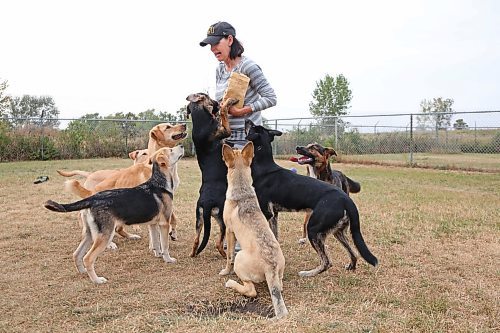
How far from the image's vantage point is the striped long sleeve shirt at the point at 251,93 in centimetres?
520

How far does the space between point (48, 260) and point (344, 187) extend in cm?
409

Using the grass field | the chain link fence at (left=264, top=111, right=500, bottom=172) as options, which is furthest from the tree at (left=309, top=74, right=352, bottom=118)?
the grass field

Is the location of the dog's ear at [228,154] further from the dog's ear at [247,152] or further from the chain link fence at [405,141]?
the chain link fence at [405,141]

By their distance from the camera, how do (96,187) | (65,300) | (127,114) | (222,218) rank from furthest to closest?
(127,114) < (96,187) < (222,218) < (65,300)

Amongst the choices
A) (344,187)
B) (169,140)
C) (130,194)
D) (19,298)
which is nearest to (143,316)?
(19,298)

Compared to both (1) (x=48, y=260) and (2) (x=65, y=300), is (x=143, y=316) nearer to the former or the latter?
(2) (x=65, y=300)

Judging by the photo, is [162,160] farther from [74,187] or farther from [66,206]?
[66,206]

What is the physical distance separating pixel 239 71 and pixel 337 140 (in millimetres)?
17126

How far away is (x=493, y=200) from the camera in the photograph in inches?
375

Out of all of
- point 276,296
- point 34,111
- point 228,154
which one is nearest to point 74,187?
point 228,154

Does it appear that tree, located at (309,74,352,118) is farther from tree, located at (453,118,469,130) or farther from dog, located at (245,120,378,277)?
dog, located at (245,120,378,277)

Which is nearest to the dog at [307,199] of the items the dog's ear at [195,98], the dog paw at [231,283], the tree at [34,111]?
the dog's ear at [195,98]

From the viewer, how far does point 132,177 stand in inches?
244

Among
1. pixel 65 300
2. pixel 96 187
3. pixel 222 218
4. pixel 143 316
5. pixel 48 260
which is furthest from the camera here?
pixel 96 187
